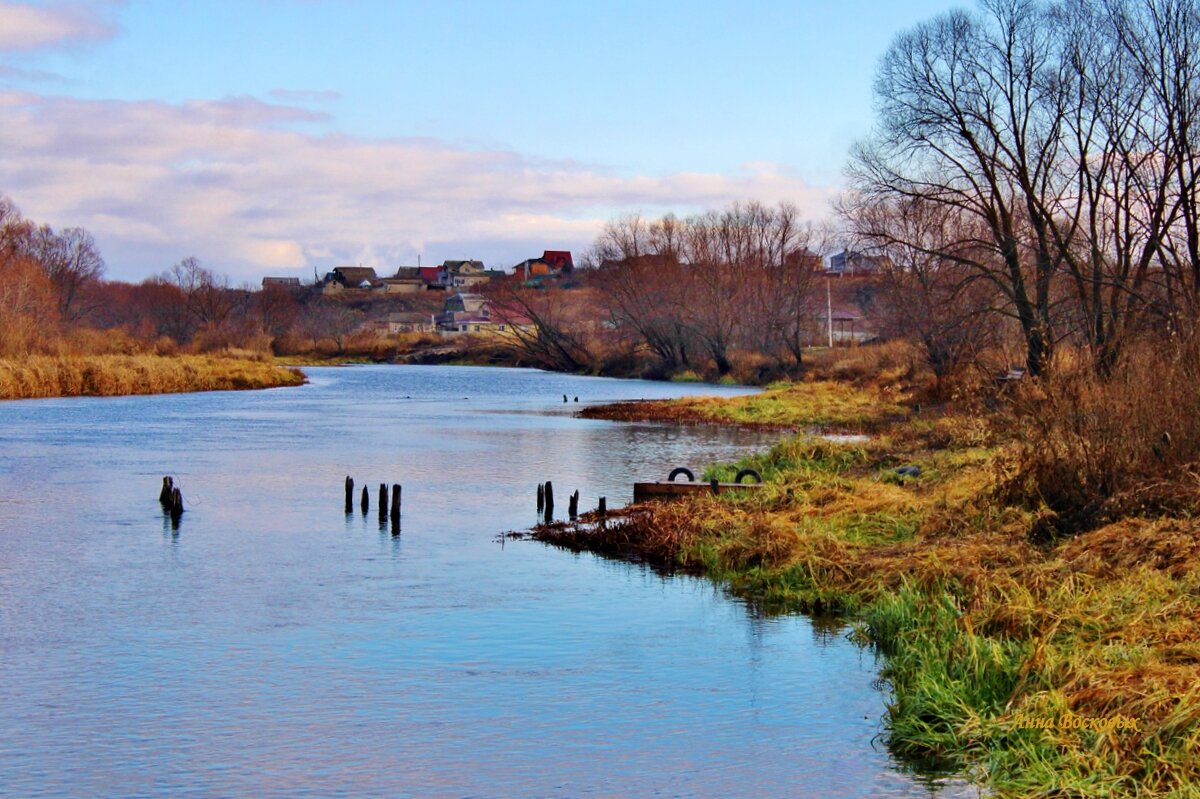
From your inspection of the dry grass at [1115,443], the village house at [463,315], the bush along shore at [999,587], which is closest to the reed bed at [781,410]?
the bush along shore at [999,587]

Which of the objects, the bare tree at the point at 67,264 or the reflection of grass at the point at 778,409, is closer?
the reflection of grass at the point at 778,409

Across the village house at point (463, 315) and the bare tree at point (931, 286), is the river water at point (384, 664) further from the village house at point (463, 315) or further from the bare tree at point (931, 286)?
the village house at point (463, 315)

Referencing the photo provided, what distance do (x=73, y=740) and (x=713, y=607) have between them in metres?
→ 7.53

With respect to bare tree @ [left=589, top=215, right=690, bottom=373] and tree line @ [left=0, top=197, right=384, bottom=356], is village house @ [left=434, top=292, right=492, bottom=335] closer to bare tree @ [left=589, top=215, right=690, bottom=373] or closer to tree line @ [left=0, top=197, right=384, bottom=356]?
tree line @ [left=0, top=197, right=384, bottom=356]

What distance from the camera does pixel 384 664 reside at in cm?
1245

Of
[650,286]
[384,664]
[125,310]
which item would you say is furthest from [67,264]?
[384,664]

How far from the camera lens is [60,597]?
50.3ft

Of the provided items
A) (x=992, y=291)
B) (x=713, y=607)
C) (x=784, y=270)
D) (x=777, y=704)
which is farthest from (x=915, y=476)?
(x=784, y=270)

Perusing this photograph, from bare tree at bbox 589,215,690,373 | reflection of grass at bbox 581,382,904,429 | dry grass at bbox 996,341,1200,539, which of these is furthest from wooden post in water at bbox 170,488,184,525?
bare tree at bbox 589,215,690,373

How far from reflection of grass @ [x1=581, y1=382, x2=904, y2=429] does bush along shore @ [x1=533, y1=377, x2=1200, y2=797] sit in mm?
19315

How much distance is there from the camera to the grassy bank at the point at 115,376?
5612 cm

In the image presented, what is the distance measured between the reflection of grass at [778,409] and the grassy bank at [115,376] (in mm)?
24137

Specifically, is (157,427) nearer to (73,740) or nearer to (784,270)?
(73,740)

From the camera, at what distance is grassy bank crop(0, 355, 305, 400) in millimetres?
56125
